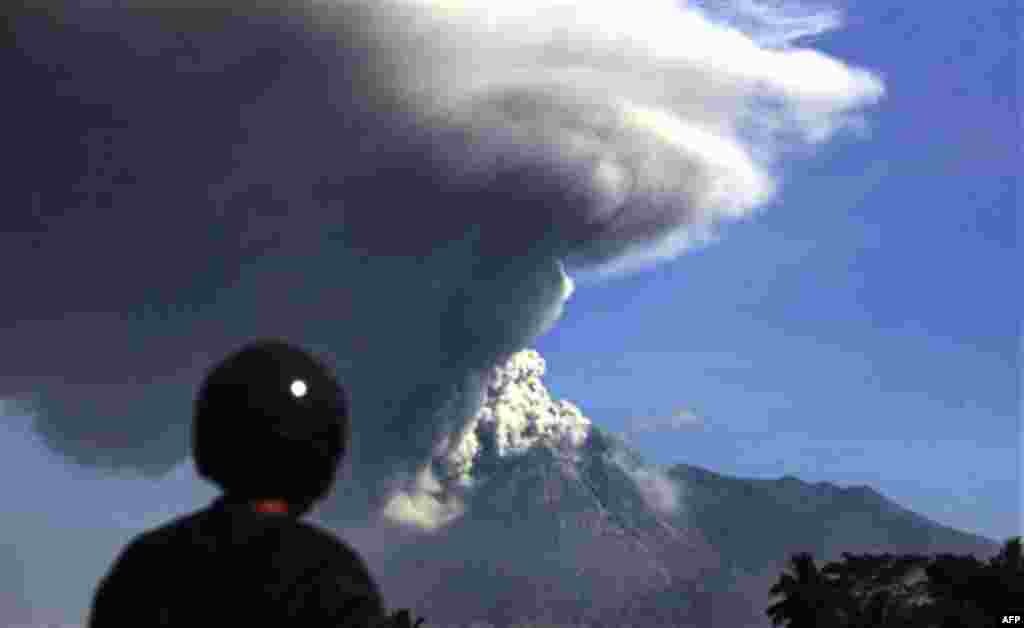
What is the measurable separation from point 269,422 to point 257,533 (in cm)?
39

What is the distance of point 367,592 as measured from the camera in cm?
383

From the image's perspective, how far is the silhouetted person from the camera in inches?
148

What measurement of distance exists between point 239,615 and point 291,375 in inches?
32.2

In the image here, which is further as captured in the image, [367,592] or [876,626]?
[876,626]

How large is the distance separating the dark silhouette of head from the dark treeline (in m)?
62.0

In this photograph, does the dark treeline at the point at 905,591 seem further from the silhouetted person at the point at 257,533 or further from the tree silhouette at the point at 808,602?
the silhouetted person at the point at 257,533

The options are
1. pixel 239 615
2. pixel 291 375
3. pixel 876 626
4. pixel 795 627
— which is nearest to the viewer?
pixel 239 615

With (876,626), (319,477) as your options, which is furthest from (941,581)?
(319,477)

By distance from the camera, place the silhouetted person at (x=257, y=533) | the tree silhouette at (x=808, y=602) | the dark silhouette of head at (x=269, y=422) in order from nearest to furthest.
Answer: the silhouetted person at (x=257, y=533) < the dark silhouette of head at (x=269, y=422) < the tree silhouette at (x=808, y=602)

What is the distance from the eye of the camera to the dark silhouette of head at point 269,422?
4008 millimetres

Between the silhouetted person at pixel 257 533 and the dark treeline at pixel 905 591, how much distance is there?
6206 centimetres

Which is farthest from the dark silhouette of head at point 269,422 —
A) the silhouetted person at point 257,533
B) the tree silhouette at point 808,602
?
the tree silhouette at point 808,602

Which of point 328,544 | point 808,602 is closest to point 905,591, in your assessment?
point 808,602

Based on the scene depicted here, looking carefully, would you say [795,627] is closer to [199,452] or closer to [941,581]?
[941,581]
